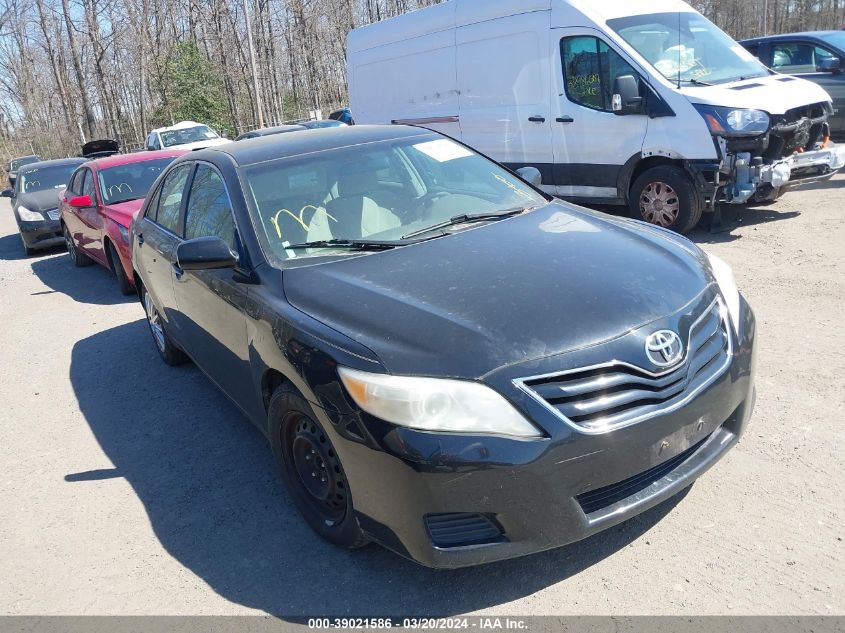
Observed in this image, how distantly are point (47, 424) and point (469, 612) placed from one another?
365 centimetres

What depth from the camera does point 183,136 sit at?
21.7 meters

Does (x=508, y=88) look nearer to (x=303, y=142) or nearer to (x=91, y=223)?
(x=303, y=142)

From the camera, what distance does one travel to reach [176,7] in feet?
137

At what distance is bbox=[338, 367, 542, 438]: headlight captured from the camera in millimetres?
2506

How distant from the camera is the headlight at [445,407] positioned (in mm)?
2506

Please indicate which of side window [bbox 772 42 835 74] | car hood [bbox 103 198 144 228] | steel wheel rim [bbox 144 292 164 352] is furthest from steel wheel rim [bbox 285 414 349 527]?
side window [bbox 772 42 835 74]

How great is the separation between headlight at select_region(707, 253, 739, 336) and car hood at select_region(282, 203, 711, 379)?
0.25 feet

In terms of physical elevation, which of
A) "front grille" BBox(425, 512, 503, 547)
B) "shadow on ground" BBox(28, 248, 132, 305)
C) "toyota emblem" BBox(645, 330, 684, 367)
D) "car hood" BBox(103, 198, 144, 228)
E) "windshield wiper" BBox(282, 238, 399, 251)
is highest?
"windshield wiper" BBox(282, 238, 399, 251)

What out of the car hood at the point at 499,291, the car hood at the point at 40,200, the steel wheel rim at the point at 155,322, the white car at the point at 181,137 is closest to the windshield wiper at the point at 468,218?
the car hood at the point at 499,291

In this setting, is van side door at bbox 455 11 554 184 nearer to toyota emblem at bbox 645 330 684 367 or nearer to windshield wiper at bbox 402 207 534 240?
windshield wiper at bbox 402 207 534 240

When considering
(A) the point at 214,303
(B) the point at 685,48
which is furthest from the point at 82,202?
(B) the point at 685,48

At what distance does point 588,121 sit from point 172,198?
4.92 meters

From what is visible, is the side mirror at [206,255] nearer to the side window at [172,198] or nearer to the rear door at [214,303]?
the rear door at [214,303]

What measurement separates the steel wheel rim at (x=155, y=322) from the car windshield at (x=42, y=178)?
921cm
